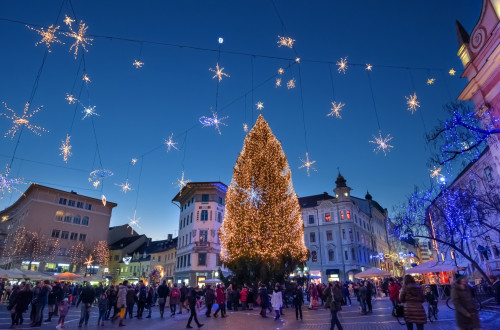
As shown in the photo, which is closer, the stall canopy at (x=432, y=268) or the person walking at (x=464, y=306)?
the person walking at (x=464, y=306)

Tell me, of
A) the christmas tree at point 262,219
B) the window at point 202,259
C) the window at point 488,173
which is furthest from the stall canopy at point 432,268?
the window at point 202,259

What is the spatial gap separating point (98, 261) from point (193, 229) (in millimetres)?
19095

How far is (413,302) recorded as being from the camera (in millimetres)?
6965

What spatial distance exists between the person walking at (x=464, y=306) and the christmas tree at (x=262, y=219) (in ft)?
53.1

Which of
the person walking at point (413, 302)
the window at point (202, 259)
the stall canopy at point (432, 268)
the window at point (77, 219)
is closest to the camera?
the person walking at point (413, 302)

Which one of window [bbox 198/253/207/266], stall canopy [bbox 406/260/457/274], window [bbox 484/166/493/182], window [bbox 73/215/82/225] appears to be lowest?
stall canopy [bbox 406/260/457/274]

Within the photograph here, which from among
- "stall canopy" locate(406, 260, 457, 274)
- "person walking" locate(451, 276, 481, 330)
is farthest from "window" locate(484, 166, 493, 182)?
"person walking" locate(451, 276, 481, 330)

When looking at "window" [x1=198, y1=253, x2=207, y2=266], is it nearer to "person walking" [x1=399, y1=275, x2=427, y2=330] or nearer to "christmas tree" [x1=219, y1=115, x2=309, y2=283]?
"christmas tree" [x1=219, y1=115, x2=309, y2=283]

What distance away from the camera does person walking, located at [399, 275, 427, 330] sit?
22.4 ft

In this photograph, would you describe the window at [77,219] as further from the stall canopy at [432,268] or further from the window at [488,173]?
the window at [488,173]

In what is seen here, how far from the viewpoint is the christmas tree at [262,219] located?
73.9 ft

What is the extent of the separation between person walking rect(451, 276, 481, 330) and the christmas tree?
16198 mm


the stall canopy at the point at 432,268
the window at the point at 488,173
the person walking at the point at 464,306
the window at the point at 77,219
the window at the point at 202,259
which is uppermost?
the window at the point at 77,219

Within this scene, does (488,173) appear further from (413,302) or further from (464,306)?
(413,302)
